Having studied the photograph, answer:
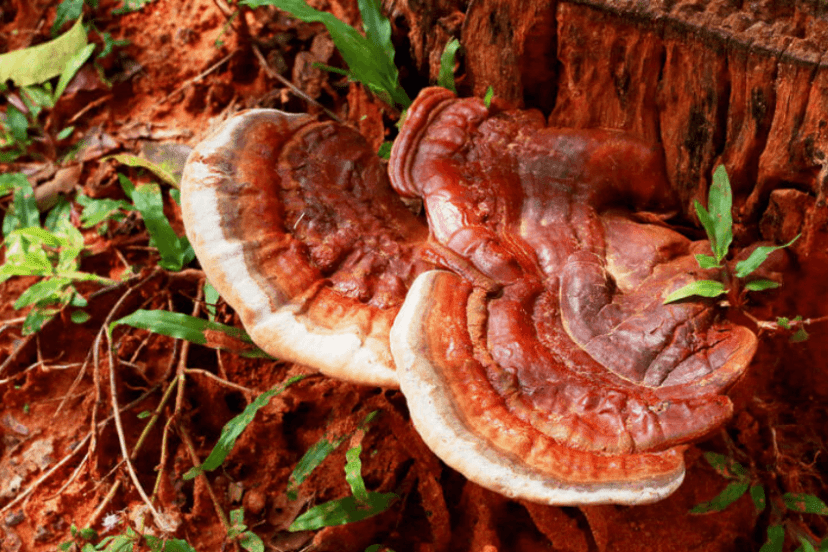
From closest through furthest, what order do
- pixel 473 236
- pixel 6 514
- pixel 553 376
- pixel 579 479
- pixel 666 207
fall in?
pixel 579 479 < pixel 553 376 < pixel 473 236 < pixel 666 207 < pixel 6 514

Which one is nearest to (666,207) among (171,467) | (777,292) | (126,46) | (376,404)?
(777,292)

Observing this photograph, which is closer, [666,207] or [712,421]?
[712,421]

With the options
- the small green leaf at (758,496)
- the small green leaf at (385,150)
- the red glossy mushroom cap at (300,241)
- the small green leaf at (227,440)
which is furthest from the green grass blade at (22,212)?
the small green leaf at (758,496)

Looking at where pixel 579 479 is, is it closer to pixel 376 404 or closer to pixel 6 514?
pixel 376 404

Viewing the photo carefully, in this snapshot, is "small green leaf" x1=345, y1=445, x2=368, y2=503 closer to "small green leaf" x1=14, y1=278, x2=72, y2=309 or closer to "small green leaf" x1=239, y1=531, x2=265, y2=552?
"small green leaf" x1=239, y1=531, x2=265, y2=552

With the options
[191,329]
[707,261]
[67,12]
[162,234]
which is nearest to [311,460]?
[191,329]

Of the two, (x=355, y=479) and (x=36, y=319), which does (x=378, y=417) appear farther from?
(x=36, y=319)
